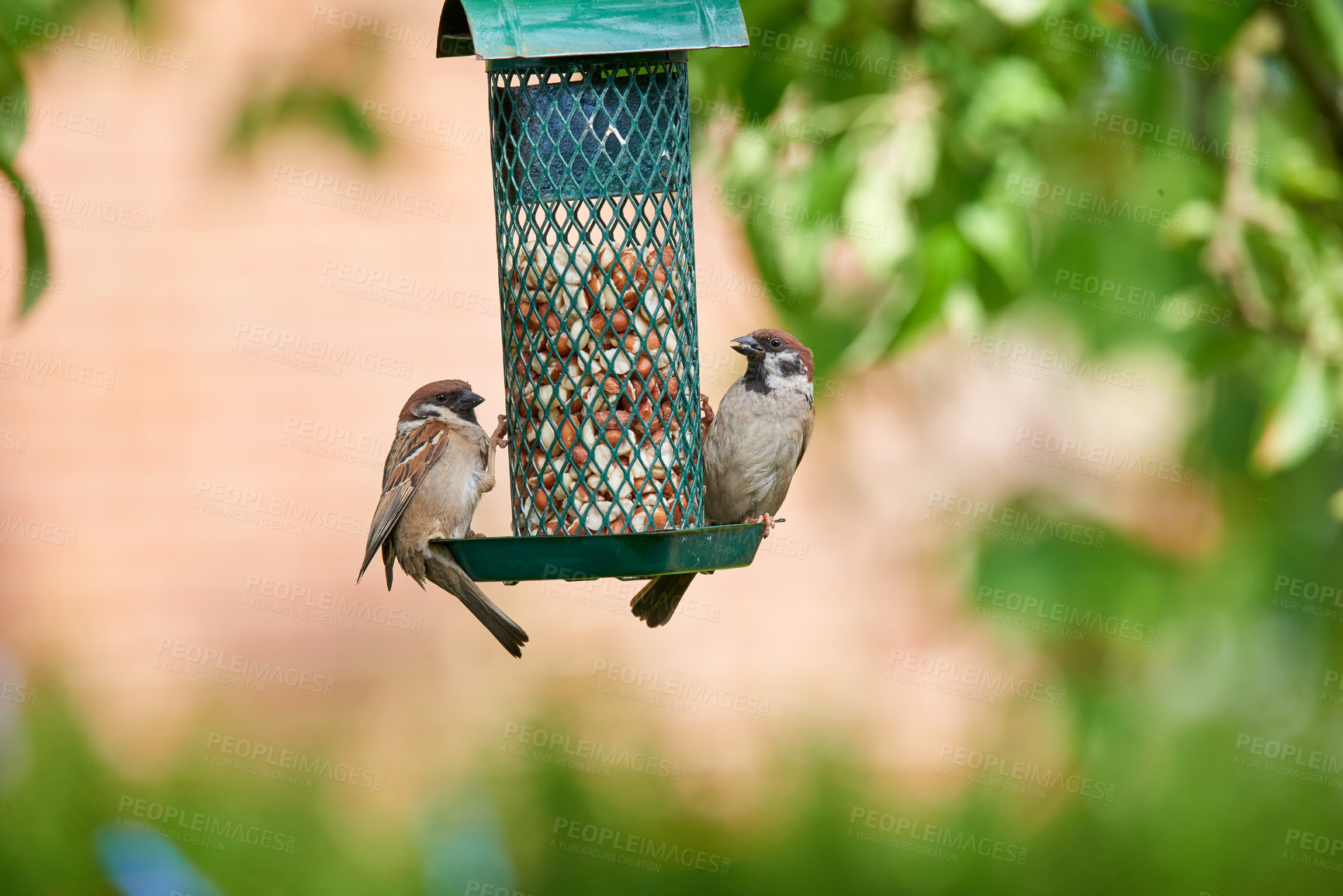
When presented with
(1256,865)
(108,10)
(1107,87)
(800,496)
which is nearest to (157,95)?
(108,10)

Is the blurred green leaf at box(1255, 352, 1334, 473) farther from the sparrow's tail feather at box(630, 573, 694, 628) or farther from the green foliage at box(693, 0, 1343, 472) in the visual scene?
the sparrow's tail feather at box(630, 573, 694, 628)

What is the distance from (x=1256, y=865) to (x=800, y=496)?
2.60 metres

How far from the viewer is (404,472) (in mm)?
3650

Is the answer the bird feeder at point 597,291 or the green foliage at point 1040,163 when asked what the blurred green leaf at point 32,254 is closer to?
the bird feeder at point 597,291

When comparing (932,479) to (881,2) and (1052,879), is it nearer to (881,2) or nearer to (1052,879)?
(1052,879)

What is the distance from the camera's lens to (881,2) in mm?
3770

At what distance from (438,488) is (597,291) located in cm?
78

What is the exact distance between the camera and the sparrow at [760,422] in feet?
13.0

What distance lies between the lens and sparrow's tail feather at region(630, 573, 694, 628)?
3.74m

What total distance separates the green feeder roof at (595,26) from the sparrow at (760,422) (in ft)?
3.57

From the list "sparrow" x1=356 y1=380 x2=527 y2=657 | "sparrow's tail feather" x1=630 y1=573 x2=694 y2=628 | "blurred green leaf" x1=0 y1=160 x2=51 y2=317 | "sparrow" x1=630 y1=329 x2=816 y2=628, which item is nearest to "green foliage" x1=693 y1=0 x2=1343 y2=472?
"sparrow" x1=630 y1=329 x2=816 y2=628

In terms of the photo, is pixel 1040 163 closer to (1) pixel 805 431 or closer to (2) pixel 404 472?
(1) pixel 805 431

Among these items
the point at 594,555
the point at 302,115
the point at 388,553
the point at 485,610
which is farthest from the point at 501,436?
the point at 302,115

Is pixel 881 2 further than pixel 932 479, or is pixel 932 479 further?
pixel 932 479
